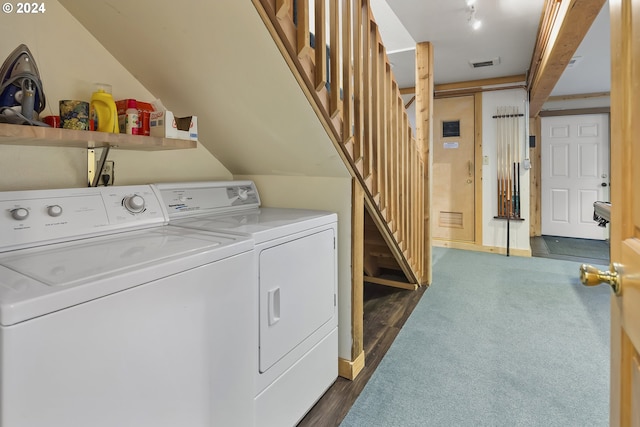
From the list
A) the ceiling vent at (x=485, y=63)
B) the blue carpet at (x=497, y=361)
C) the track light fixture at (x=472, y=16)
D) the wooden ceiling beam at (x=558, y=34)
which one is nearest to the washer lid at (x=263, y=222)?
the blue carpet at (x=497, y=361)

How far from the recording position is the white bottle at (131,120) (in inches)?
58.5

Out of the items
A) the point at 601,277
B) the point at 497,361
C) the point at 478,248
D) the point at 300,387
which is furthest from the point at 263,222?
the point at 478,248

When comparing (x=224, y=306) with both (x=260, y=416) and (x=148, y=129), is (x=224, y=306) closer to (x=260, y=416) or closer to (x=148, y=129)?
(x=260, y=416)

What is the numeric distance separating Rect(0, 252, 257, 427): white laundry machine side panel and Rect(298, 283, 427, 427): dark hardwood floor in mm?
551

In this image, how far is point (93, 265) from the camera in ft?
3.13

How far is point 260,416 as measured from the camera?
1394 millimetres

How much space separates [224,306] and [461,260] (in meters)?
3.94

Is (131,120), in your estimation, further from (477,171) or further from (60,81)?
(477,171)

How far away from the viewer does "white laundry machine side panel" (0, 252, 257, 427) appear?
2.38 ft

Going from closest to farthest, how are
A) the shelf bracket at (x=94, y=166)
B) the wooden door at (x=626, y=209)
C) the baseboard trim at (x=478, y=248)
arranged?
1. the wooden door at (x=626, y=209)
2. the shelf bracket at (x=94, y=166)
3. the baseboard trim at (x=478, y=248)

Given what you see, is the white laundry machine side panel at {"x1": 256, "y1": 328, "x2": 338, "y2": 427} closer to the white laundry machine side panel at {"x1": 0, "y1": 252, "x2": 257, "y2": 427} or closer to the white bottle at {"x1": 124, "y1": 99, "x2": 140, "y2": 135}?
the white laundry machine side panel at {"x1": 0, "y1": 252, "x2": 257, "y2": 427}

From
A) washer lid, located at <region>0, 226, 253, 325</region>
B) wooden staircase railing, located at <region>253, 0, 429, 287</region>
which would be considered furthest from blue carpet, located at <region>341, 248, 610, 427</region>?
washer lid, located at <region>0, 226, 253, 325</region>

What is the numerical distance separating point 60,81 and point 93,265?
1007 millimetres

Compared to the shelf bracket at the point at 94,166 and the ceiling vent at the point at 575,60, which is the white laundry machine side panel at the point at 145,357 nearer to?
the shelf bracket at the point at 94,166
